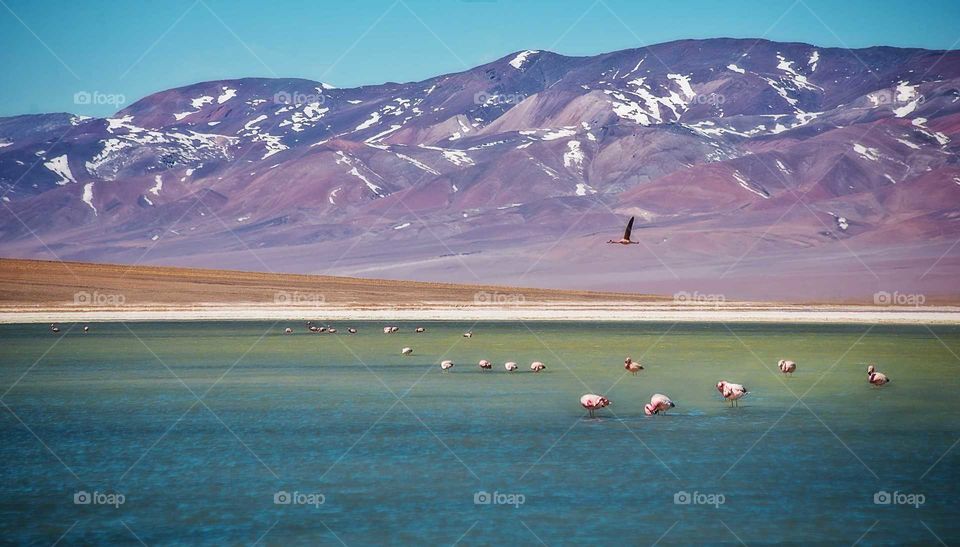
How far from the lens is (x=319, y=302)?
341 feet

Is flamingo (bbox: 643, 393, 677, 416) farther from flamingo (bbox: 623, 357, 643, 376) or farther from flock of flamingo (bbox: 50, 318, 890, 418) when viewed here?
flamingo (bbox: 623, 357, 643, 376)

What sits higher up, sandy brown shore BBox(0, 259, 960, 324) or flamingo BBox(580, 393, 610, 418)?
sandy brown shore BBox(0, 259, 960, 324)

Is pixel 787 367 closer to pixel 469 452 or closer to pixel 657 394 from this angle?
pixel 657 394

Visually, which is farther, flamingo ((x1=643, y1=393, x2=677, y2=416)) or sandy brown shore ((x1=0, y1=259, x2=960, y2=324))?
sandy brown shore ((x1=0, y1=259, x2=960, y2=324))

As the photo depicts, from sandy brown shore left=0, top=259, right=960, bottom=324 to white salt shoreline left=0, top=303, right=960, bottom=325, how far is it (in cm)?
7

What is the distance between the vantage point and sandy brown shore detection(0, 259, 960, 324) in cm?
8281

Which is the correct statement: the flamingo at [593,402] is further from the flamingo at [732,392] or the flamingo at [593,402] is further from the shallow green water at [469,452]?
the flamingo at [732,392]

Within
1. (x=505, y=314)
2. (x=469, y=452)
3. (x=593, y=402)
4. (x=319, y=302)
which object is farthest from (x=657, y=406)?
(x=319, y=302)

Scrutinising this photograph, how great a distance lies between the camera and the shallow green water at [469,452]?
17969mm

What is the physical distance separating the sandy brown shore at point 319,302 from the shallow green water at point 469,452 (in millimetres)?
39250

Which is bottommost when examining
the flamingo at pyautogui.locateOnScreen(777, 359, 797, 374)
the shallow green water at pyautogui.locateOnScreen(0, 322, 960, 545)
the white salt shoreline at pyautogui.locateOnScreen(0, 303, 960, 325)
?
the shallow green water at pyautogui.locateOnScreen(0, 322, 960, 545)

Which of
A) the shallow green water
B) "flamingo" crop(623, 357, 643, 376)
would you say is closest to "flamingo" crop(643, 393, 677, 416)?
the shallow green water

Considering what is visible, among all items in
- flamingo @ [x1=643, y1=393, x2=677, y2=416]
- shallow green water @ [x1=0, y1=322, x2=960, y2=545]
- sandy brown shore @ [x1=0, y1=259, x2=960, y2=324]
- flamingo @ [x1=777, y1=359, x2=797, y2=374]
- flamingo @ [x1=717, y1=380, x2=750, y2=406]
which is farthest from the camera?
sandy brown shore @ [x1=0, y1=259, x2=960, y2=324]

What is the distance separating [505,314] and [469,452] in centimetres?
6250
